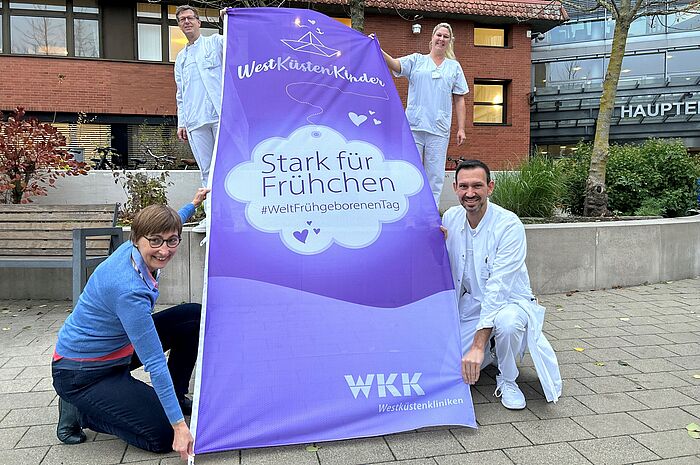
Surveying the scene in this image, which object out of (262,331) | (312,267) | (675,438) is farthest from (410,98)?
(675,438)

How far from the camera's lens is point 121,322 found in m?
2.64

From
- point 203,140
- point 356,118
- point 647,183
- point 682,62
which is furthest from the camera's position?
point 682,62

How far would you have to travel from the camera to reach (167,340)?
10.7 feet

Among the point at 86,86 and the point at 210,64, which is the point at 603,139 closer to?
the point at 210,64

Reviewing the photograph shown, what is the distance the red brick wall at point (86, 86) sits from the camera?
16.2 meters

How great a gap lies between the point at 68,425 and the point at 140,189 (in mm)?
5312

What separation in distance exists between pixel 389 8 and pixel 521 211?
11.2 metres

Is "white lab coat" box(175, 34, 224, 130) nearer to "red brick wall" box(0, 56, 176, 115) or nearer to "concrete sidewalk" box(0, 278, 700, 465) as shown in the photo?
"concrete sidewalk" box(0, 278, 700, 465)

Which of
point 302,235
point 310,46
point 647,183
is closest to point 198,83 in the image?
point 310,46

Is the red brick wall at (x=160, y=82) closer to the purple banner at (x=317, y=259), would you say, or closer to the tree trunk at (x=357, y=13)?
the tree trunk at (x=357, y=13)

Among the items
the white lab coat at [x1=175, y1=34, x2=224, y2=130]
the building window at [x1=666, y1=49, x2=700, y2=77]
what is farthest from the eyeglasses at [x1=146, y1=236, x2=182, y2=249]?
the building window at [x1=666, y1=49, x2=700, y2=77]

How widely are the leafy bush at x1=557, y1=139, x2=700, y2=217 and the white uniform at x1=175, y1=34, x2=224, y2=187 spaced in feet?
19.6

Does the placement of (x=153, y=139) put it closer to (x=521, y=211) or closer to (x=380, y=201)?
(x=521, y=211)

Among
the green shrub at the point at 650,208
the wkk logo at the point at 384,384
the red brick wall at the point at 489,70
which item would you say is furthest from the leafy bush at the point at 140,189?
the red brick wall at the point at 489,70
